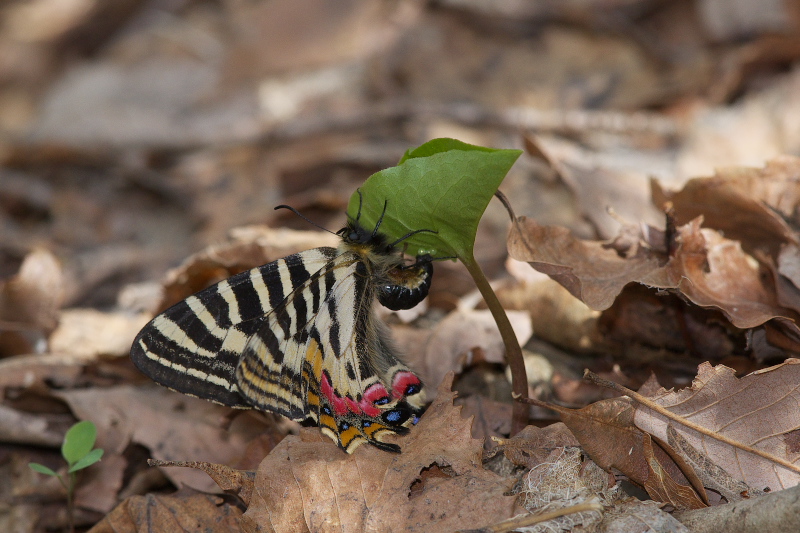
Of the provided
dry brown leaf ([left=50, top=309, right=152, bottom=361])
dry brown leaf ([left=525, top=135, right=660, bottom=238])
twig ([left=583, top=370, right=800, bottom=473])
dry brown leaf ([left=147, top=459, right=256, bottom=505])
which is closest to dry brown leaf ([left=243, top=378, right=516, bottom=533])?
dry brown leaf ([left=147, top=459, right=256, bottom=505])

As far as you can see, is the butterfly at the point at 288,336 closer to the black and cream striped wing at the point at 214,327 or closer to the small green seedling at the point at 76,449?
the black and cream striped wing at the point at 214,327

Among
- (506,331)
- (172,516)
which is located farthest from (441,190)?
(172,516)

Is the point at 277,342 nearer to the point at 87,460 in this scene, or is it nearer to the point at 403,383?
the point at 403,383

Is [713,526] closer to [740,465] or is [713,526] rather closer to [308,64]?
[740,465]

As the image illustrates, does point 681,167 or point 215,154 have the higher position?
point 681,167

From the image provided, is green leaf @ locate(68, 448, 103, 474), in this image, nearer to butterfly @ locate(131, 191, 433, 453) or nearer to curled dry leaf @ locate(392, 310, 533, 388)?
butterfly @ locate(131, 191, 433, 453)

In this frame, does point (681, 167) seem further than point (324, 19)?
No

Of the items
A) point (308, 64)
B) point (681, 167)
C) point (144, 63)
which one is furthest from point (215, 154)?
point (681, 167)
